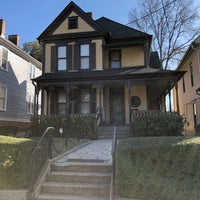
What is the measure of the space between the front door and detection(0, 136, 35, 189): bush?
1062 centimetres

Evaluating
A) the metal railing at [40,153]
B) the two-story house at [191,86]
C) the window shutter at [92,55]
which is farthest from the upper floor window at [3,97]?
the two-story house at [191,86]

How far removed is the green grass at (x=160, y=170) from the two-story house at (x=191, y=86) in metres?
11.4

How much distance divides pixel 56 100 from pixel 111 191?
12049 mm

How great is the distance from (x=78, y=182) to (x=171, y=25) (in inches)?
1064

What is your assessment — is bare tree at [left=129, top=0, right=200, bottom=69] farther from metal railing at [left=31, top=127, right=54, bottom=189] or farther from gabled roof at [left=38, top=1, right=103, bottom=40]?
metal railing at [left=31, top=127, right=54, bottom=189]

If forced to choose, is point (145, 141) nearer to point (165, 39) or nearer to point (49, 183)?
point (49, 183)

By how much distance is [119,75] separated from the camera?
13.5 metres

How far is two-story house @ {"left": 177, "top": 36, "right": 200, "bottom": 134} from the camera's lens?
15.6 metres

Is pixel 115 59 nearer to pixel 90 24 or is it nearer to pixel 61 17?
pixel 90 24

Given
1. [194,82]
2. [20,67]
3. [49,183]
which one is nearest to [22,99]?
[20,67]

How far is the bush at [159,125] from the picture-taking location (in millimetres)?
11555

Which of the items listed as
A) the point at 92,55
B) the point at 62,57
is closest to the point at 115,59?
the point at 92,55

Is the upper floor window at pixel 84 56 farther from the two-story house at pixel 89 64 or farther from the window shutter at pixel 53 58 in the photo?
the window shutter at pixel 53 58

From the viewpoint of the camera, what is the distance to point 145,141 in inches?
198
